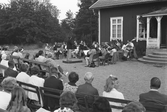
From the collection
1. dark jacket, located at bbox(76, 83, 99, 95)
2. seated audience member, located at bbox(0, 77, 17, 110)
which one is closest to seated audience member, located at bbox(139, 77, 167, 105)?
dark jacket, located at bbox(76, 83, 99, 95)

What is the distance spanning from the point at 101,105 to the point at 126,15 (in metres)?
17.1

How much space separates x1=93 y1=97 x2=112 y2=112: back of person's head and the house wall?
15.6 m

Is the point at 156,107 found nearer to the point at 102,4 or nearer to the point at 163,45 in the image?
the point at 163,45

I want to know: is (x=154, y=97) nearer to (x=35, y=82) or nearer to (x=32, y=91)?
(x=32, y=91)

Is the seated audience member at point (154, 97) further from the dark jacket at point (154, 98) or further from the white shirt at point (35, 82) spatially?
the white shirt at point (35, 82)

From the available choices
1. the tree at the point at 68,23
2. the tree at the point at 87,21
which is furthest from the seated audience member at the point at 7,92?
the tree at the point at 68,23

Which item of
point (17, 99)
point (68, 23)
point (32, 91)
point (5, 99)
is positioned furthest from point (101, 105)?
point (68, 23)

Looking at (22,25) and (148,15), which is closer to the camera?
(148,15)

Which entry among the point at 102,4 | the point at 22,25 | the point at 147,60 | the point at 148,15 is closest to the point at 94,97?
the point at 147,60

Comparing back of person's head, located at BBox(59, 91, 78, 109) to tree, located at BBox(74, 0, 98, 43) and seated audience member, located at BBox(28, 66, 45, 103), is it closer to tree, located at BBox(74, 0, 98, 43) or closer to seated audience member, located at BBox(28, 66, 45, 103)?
seated audience member, located at BBox(28, 66, 45, 103)

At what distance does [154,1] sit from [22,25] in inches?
913

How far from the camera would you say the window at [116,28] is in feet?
66.4

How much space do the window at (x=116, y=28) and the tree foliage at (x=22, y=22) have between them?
1818 cm

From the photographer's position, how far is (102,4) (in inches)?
843
